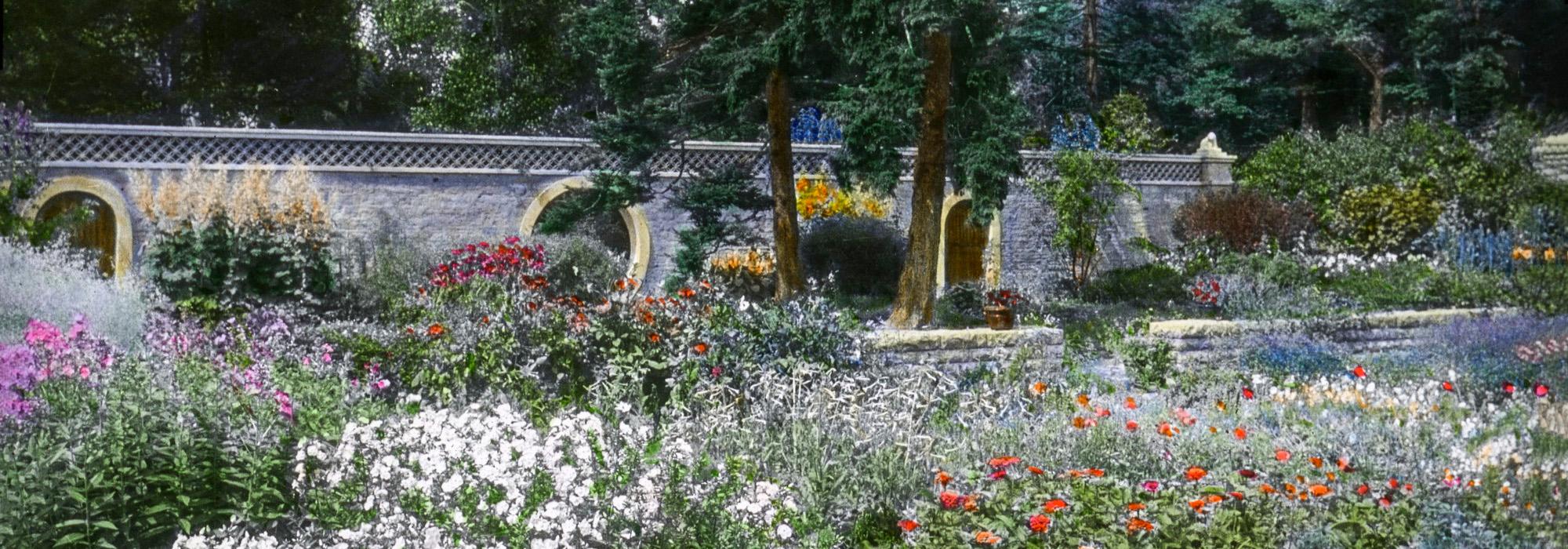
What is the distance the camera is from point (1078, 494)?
4.71 metres

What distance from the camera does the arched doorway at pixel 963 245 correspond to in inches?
709

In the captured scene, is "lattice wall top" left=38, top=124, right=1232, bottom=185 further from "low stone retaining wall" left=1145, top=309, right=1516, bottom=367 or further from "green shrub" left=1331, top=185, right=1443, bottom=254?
"low stone retaining wall" left=1145, top=309, right=1516, bottom=367

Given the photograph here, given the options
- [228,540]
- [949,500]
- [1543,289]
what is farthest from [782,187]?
[228,540]

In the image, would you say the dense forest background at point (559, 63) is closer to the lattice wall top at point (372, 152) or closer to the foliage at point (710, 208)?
the lattice wall top at point (372, 152)

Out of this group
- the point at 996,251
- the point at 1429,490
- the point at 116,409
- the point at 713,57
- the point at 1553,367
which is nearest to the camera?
the point at 116,409

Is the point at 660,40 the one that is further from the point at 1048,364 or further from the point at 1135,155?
the point at 1135,155

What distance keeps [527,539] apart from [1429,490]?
11.5 ft

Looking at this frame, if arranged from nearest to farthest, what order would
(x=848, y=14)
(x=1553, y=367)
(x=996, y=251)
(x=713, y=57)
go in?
(x=1553, y=367) < (x=848, y=14) < (x=713, y=57) < (x=996, y=251)

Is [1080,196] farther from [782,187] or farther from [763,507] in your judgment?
[763,507]

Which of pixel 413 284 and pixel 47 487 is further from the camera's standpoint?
pixel 413 284

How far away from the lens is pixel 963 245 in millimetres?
18156

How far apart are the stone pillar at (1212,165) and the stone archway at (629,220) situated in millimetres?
8834

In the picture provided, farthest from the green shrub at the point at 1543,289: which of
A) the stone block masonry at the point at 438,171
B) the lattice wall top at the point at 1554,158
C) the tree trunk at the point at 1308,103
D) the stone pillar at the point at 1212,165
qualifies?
the tree trunk at the point at 1308,103

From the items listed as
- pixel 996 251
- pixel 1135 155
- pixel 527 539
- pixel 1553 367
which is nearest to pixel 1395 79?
pixel 1135 155
